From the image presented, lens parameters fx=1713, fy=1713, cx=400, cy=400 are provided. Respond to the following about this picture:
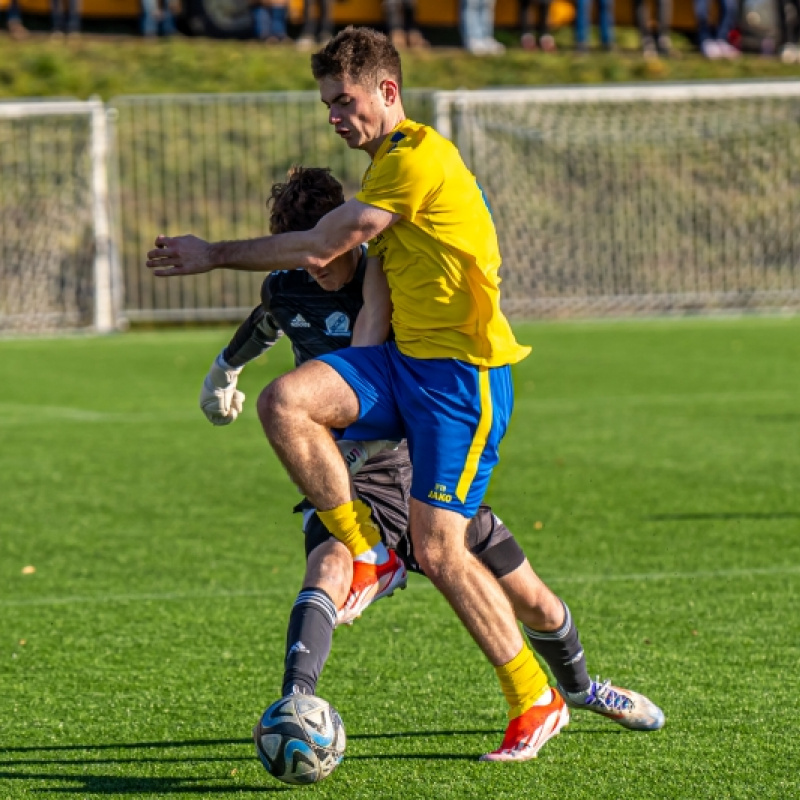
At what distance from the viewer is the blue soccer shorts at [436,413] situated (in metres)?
4.73

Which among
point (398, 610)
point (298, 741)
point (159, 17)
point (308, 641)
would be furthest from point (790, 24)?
point (298, 741)

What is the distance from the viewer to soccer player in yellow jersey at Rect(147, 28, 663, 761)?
4656mm

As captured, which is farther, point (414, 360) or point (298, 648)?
point (414, 360)

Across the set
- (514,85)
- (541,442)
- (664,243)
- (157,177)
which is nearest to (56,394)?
(541,442)

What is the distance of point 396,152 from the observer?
15.4 ft

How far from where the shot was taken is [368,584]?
4.93 m

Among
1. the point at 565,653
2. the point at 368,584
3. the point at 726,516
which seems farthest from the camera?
the point at 726,516

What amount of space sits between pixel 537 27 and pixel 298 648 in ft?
83.5

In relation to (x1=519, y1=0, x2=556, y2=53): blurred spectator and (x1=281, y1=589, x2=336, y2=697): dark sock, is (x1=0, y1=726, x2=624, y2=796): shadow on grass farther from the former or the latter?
(x1=519, y1=0, x2=556, y2=53): blurred spectator

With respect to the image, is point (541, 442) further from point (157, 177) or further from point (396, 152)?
point (157, 177)

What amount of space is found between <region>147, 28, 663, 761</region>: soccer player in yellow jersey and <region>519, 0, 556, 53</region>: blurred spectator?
23691 mm

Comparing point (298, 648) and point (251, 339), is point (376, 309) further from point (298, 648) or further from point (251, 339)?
point (298, 648)

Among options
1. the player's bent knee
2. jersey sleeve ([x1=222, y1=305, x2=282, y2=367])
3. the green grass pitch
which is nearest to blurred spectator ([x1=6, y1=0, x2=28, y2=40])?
the green grass pitch

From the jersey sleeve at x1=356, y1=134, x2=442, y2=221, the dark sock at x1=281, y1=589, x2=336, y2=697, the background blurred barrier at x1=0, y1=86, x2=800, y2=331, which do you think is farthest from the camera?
the background blurred barrier at x1=0, y1=86, x2=800, y2=331
